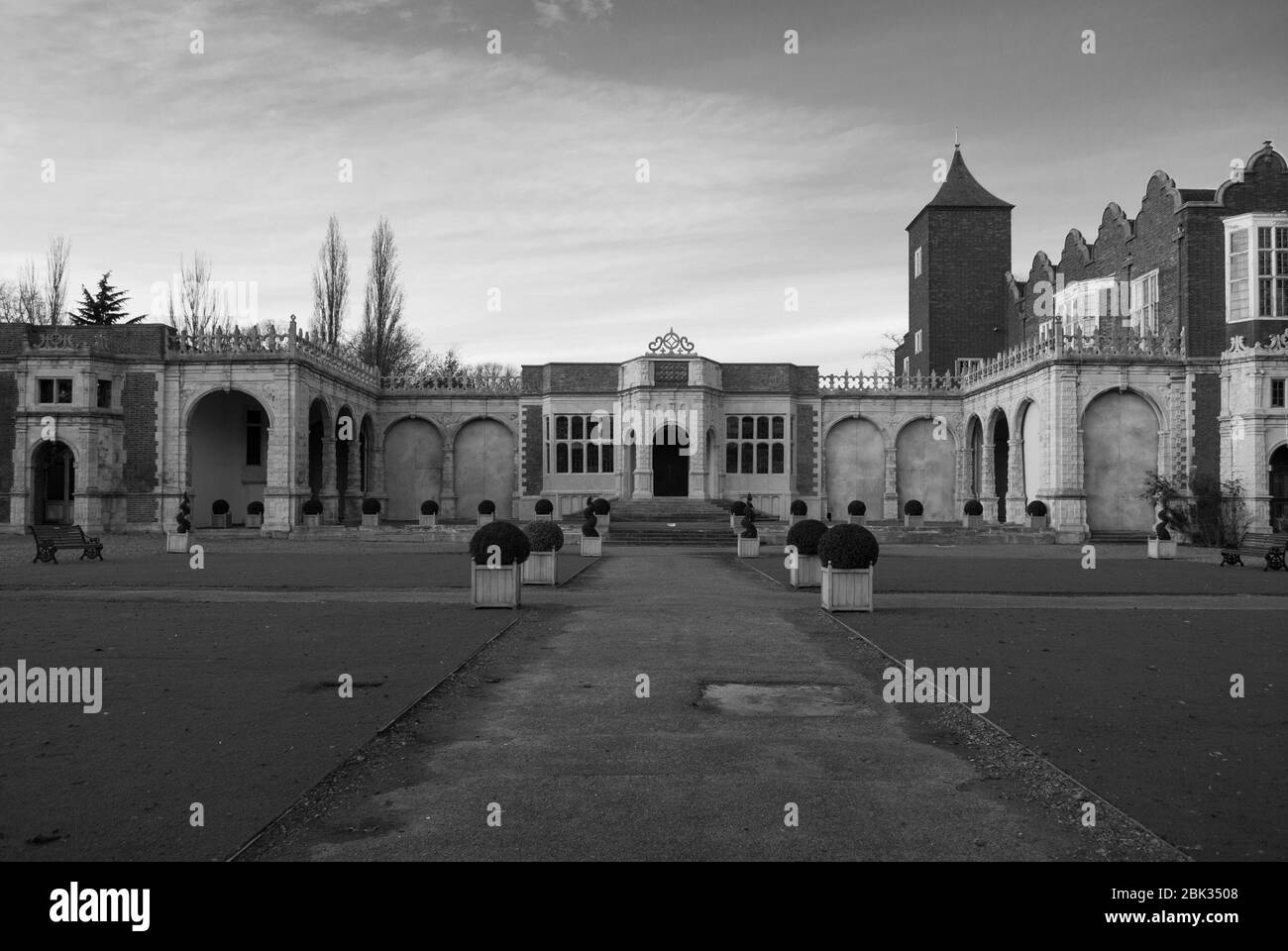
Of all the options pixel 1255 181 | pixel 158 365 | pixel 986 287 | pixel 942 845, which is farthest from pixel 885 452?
pixel 942 845

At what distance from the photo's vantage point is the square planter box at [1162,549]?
2923 centimetres

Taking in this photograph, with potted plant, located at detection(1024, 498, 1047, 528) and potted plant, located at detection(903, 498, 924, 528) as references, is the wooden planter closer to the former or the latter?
potted plant, located at detection(1024, 498, 1047, 528)

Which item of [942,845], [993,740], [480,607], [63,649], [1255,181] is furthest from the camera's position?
[1255,181]

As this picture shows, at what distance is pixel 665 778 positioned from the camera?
6.85 meters

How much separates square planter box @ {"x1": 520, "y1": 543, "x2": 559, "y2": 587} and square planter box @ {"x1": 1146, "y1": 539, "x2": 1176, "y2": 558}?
2054 cm

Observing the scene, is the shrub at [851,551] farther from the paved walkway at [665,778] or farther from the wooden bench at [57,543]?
the wooden bench at [57,543]

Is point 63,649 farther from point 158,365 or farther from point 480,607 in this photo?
point 158,365

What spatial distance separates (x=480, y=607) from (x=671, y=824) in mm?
10800

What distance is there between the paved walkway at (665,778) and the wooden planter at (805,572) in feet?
26.1

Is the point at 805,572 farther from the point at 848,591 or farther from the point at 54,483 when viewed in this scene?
the point at 54,483

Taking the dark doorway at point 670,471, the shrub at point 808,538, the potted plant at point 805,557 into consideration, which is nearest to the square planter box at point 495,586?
the potted plant at point 805,557

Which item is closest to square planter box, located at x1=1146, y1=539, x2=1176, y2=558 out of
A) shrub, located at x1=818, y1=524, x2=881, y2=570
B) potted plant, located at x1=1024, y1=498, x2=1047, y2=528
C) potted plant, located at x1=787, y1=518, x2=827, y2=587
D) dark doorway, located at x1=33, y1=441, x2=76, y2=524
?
potted plant, located at x1=1024, y1=498, x2=1047, y2=528

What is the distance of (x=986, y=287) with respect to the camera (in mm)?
51312
